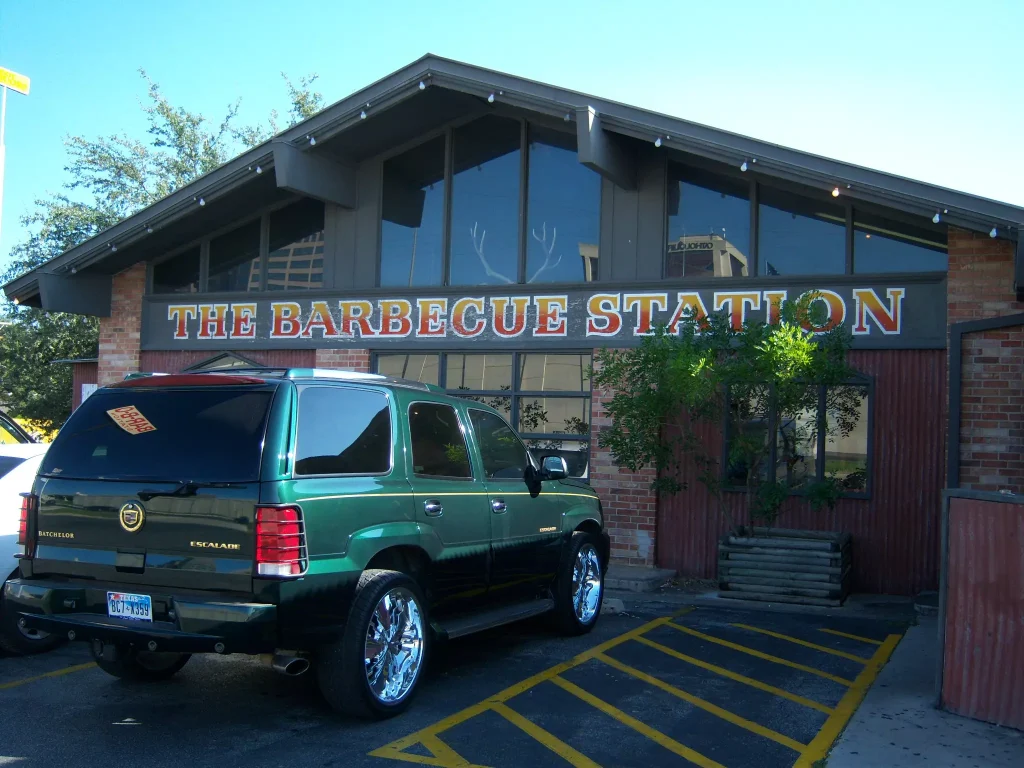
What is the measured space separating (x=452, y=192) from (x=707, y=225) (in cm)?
350

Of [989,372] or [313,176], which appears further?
[313,176]

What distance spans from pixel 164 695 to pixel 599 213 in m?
8.24

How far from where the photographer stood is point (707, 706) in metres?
6.29

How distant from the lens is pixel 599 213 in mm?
12570

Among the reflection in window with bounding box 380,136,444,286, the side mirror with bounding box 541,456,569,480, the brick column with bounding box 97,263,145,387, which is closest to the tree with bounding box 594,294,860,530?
the side mirror with bounding box 541,456,569,480

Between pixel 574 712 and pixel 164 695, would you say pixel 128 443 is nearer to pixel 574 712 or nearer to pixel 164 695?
pixel 164 695

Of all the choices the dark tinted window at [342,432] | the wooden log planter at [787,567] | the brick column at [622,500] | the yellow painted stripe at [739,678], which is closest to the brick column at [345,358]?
the brick column at [622,500]

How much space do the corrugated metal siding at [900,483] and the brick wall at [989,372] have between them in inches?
20.0

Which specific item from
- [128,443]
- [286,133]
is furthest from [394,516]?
[286,133]

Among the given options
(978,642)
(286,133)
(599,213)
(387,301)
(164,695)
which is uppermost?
(286,133)

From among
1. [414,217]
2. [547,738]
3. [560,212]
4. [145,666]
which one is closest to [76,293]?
[414,217]

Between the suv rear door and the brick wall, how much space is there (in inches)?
301

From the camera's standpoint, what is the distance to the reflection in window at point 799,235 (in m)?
11.4

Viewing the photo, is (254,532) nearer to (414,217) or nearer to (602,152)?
(602,152)
